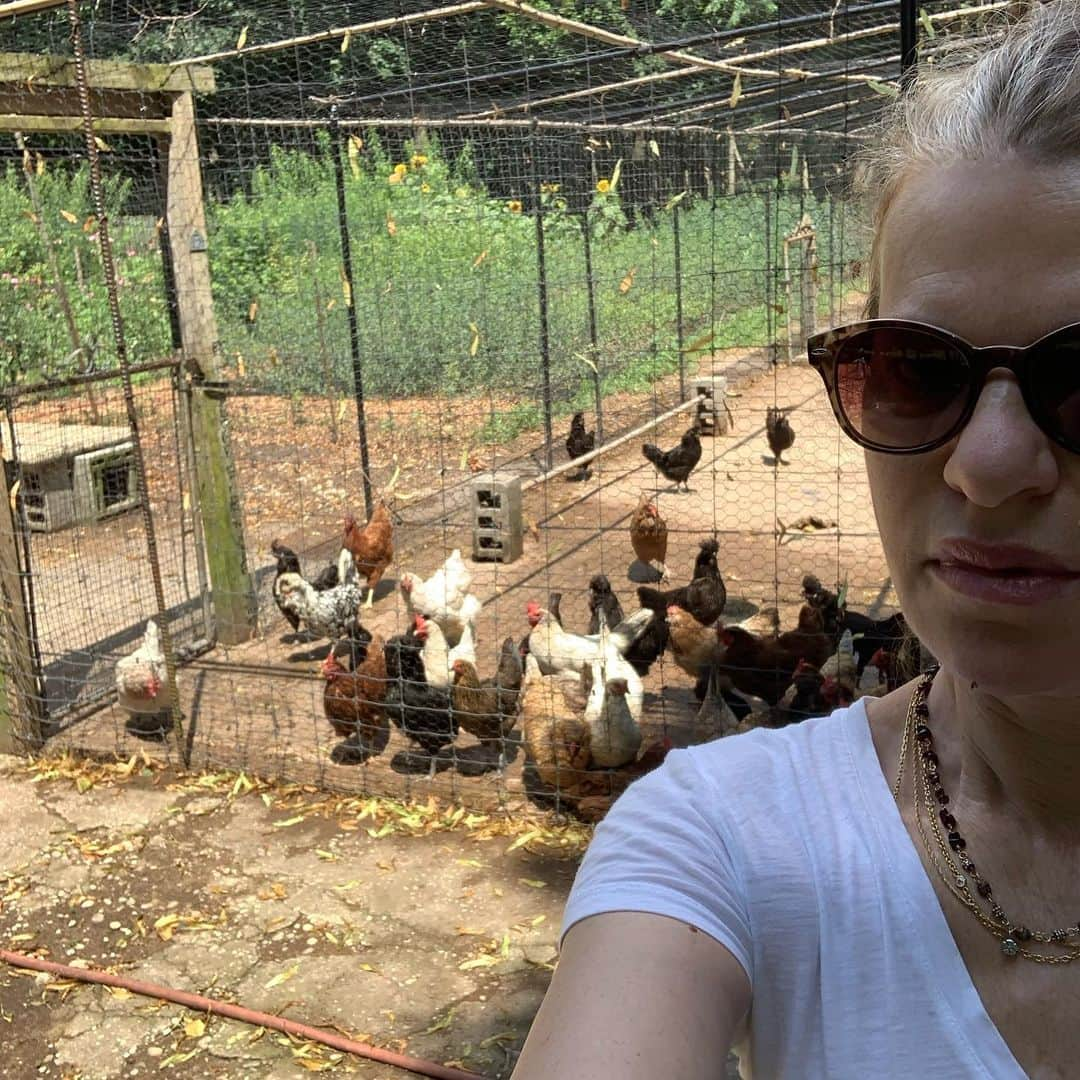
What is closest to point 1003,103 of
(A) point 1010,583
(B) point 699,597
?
(A) point 1010,583

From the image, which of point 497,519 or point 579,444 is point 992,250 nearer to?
point 497,519

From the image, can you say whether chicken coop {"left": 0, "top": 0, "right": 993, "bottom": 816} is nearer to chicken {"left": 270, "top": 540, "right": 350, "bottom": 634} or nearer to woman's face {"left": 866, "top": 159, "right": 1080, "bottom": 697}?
chicken {"left": 270, "top": 540, "right": 350, "bottom": 634}

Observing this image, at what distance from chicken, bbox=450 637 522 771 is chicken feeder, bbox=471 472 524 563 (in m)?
2.60

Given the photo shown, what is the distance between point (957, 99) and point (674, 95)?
330 inches

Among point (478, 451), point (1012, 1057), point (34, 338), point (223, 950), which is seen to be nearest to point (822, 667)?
point (223, 950)

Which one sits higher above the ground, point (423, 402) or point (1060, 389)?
point (1060, 389)

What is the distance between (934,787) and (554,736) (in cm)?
315

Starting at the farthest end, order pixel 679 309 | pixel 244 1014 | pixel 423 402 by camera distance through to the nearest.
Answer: pixel 423 402
pixel 679 309
pixel 244 1014

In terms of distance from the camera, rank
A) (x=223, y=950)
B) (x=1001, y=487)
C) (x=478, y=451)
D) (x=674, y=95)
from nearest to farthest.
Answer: (x=1001, y=487) → (x=223, y=950) → (x=674, y=95) → (x=478, y=451)

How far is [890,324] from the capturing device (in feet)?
2.62

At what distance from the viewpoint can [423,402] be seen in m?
9.19

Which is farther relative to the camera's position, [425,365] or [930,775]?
[425,365]

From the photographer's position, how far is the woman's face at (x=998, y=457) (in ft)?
2.34

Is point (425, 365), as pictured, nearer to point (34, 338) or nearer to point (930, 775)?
point (34, 338)
